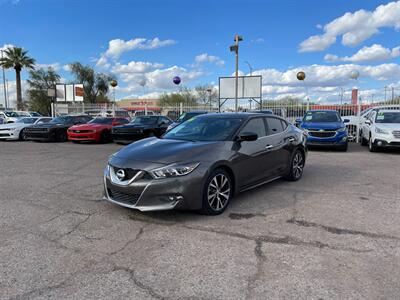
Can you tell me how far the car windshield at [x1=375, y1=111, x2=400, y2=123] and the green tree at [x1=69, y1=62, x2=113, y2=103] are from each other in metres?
49.6

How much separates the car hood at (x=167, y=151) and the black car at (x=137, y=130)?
9.11 m

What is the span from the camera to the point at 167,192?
428cm

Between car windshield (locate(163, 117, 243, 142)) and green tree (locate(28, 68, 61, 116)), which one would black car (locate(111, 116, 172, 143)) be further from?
green tree (locate(28, 68, 61, 116))

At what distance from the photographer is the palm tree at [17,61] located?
46406mm

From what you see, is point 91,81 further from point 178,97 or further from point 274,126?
point 274,126

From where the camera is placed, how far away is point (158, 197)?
4297 millimetres

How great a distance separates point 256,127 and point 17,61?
166 feet

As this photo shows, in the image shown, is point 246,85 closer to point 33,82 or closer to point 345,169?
point 345,169

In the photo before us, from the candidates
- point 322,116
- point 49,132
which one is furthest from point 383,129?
point 49,132

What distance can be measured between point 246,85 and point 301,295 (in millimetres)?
22709

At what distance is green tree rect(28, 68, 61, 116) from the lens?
51094 mm

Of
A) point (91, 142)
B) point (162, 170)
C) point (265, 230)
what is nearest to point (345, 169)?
point (265, 230)

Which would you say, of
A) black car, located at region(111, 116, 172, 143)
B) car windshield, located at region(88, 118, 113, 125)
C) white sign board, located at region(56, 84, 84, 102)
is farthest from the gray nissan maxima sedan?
white sign board, located at region(56, 84, 84, 102)

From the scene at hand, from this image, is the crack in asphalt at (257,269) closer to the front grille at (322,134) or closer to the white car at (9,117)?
the front grille at (322,134)
